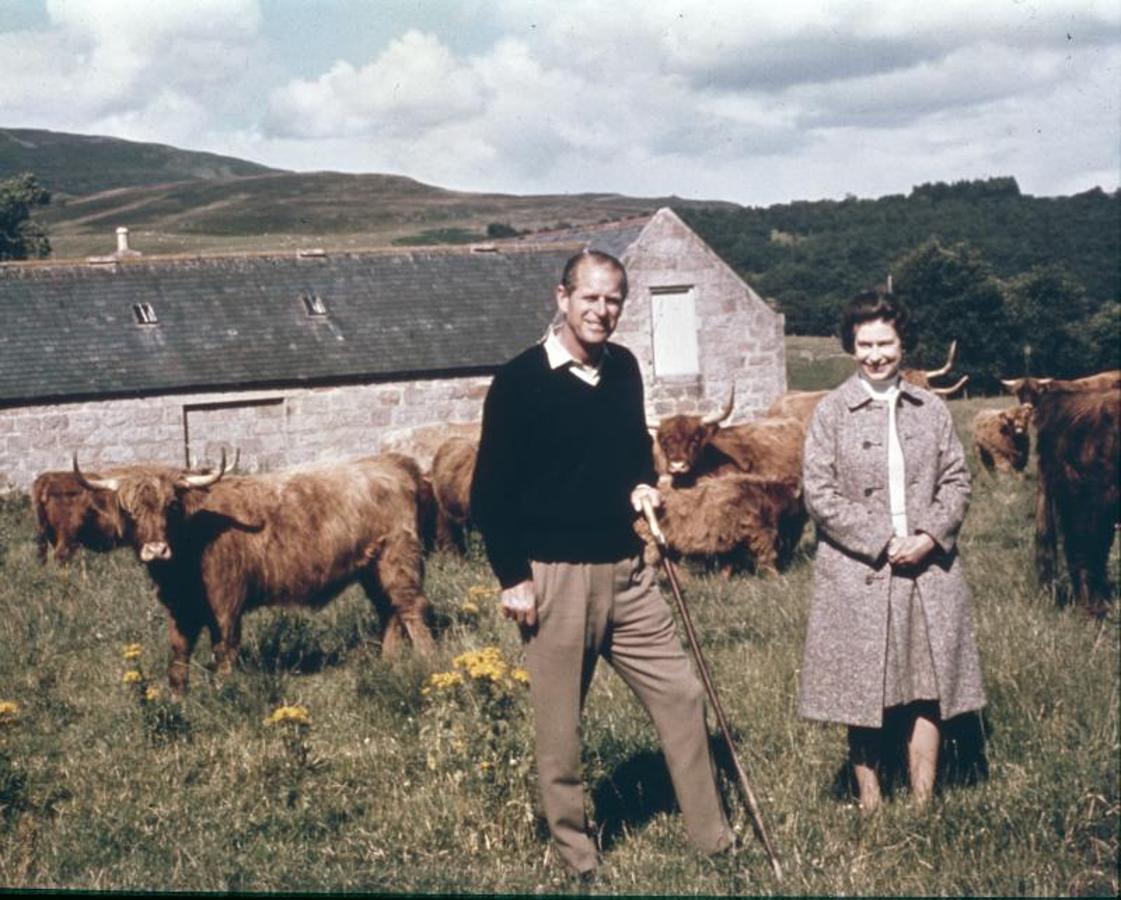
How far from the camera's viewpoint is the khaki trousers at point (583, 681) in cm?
419

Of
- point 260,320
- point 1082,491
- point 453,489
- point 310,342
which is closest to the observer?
point 1082,491

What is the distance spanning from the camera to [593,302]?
4.12 meters

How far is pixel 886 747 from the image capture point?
505 centimetres

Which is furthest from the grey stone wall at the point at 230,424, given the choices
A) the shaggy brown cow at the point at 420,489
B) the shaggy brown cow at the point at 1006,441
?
the shaggy brown cow at the point at 1006,441

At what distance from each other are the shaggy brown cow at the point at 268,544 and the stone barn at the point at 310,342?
38.1ft

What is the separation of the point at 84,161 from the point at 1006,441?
14.1 metres

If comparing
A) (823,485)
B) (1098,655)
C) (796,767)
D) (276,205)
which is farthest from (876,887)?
(276,205)

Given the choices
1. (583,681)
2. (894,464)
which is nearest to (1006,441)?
(894,464)

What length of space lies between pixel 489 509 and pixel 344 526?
4.35 metres

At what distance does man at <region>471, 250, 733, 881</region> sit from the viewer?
4.16 m

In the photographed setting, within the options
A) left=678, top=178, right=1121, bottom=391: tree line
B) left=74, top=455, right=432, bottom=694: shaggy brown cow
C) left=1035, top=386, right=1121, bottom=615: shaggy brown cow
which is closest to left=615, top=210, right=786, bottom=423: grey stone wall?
left=1035, top=386, right=1121, bottom=615: shaggy brown cow

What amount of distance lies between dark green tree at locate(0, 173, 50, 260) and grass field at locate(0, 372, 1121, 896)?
6.30m

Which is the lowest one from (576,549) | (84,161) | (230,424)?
(230,424)

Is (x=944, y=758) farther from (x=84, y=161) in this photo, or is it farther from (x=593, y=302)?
(x=84, y=161)
